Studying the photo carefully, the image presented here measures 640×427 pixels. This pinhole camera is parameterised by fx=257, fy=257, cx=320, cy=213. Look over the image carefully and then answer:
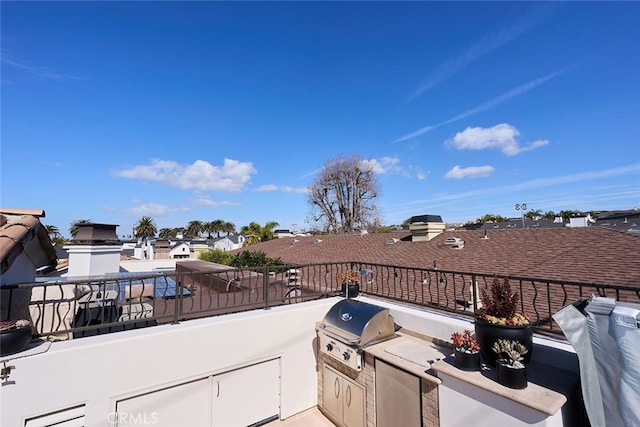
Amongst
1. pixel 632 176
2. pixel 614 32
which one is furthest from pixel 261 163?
pixel 632 176

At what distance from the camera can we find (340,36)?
886 cm

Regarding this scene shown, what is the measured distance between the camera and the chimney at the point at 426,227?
398 inches

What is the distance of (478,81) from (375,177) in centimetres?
1543

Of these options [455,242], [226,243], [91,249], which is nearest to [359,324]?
[91,249]

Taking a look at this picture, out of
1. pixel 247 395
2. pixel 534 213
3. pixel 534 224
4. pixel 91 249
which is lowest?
pixel 247 395

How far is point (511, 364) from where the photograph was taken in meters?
2.07

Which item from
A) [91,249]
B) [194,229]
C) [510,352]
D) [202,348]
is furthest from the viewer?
[194,229]

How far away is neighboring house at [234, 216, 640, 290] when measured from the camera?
4887mm

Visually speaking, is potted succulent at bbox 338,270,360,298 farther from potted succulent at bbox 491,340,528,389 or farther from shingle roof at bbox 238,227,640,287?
shingle roof at bbox 238,227,640,287

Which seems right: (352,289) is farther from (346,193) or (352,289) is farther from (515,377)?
(346,193)

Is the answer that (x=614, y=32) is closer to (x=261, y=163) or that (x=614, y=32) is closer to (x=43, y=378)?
(x=43, y=378)

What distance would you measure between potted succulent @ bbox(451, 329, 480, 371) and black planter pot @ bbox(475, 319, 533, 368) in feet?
0.21

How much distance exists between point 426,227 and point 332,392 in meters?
7.71

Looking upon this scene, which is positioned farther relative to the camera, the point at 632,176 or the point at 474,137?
the point at 474,137
